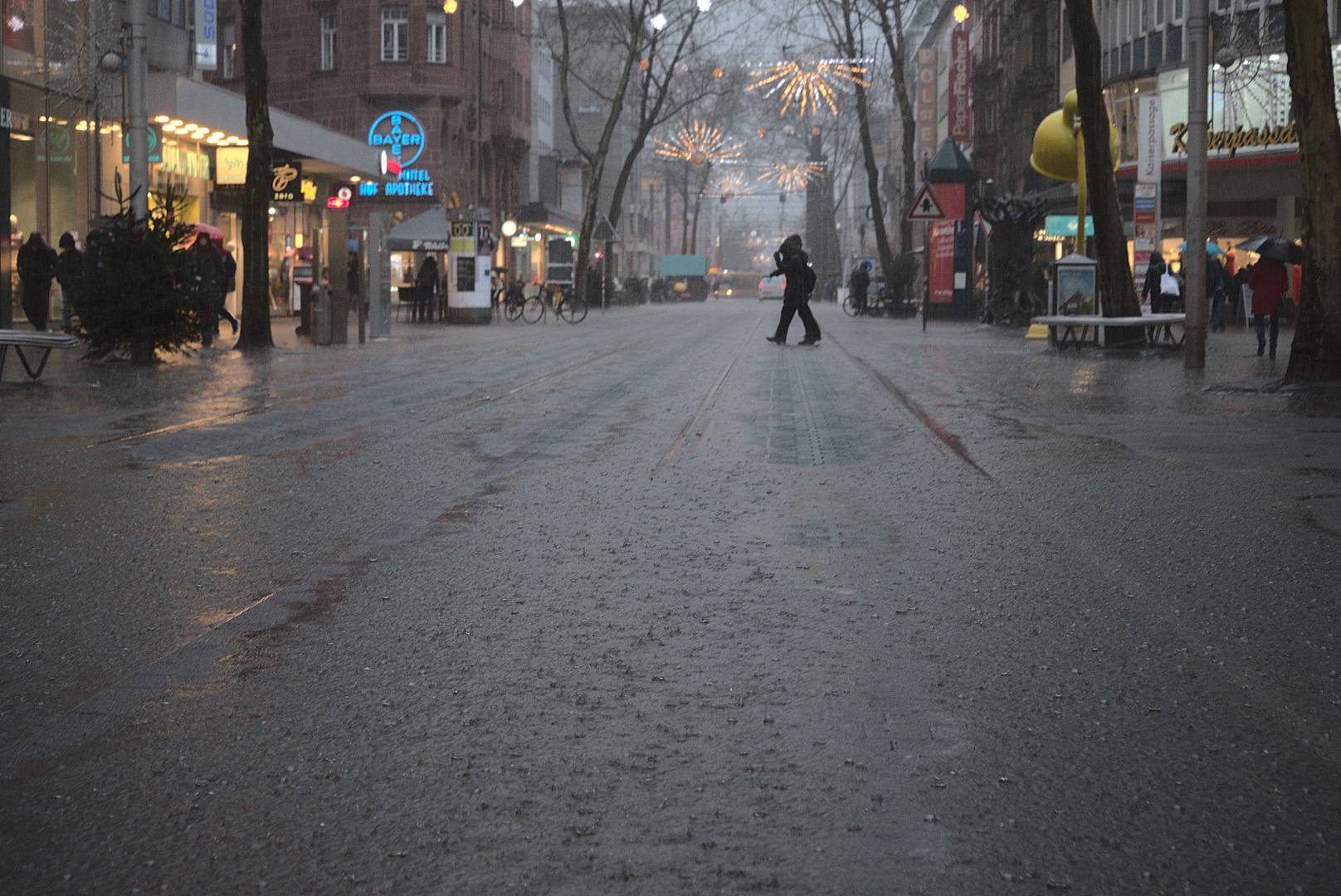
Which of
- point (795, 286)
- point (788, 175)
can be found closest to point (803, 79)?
point (795, 286)

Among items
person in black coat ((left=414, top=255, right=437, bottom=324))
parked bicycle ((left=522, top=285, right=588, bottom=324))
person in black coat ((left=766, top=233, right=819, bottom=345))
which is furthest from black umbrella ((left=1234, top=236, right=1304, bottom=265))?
person in black coat ((left=414, top=255, right=437, bottom=324))

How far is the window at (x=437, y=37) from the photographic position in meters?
56.6

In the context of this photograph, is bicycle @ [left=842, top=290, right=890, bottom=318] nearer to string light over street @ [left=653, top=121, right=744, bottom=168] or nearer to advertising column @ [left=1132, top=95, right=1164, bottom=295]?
string light over street @ [left=653, top=121, right=744, bottom=168]

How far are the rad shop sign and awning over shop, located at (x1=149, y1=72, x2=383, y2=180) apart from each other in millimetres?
6918

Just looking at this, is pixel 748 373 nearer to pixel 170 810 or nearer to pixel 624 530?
pixel 624 530

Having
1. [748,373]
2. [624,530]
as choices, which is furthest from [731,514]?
[748,373]

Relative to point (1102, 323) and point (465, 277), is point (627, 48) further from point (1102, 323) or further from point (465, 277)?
point (1102, 323)

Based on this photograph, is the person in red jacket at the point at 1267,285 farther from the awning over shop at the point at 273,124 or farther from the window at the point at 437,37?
the window at the point at 437,37

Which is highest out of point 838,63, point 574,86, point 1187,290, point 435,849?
point 574,86

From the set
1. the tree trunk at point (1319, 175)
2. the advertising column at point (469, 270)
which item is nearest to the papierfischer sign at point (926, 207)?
the advertising column at point (469, 270)

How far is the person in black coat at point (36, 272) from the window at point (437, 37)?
31.9m

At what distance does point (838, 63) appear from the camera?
44.7 metres

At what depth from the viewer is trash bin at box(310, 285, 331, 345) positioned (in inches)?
1066

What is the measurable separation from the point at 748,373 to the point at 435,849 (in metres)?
16.3
